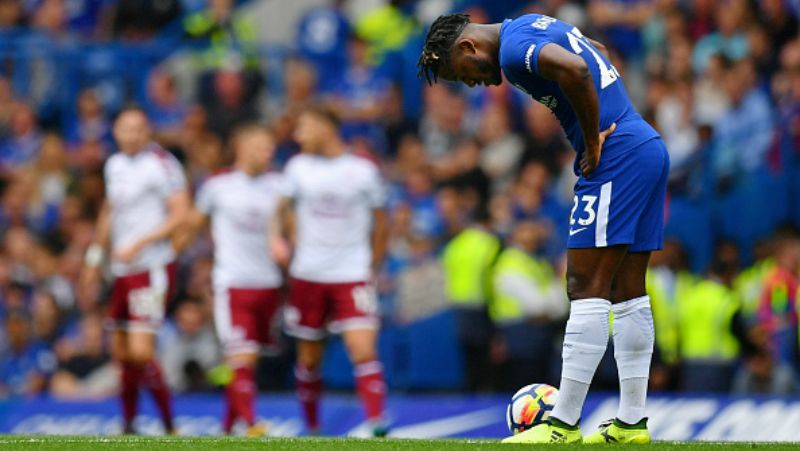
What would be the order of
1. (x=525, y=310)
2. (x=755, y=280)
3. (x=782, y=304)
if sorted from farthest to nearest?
(x=525, y=310) → (x=755, y=280) → (x=782, y=304)

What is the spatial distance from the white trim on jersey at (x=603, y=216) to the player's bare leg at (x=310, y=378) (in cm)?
517

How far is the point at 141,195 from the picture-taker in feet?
42.5

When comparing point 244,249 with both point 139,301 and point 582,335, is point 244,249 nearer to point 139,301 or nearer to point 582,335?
point 139,301

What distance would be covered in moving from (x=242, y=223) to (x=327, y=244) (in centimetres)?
99

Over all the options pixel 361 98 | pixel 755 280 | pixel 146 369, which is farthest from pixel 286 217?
pixel 361 98

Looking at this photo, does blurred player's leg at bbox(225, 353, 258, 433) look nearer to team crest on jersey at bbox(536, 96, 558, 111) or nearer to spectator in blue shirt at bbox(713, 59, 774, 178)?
spectator in blue shirt at bbox(713, 59, 774, 178)

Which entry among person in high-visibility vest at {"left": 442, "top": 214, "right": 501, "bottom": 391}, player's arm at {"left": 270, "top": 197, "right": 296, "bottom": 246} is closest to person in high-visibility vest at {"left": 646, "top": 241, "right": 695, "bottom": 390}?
person in high-visibility vest at {"left": 442, "top": 214, "right": 501, "bottom": 391}

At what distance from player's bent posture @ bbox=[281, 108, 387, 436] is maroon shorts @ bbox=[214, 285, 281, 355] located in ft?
1.21

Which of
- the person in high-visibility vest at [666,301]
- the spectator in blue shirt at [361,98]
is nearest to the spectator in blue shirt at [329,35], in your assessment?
the spectator in blue shirt at [361,98]

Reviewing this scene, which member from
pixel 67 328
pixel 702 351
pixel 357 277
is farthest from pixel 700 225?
pixel 67 328

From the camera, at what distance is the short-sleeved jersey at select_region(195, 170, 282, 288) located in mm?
13367

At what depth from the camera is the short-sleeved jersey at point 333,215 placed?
12.8m

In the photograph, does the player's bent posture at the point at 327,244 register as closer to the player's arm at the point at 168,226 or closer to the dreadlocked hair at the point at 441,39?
the player's arm at the point at 168,226

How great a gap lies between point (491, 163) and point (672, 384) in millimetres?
3748
